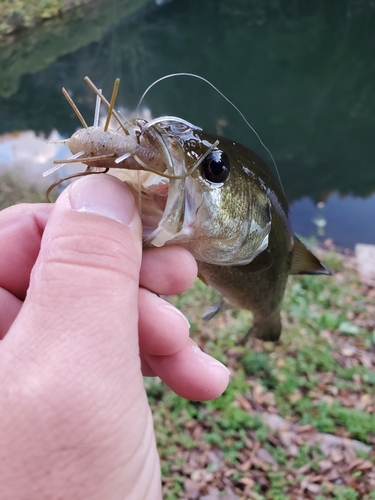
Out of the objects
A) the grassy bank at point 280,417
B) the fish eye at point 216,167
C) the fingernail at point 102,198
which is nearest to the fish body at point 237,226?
the fish eye at point 216,167

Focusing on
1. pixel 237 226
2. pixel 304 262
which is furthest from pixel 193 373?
pixel 304 262

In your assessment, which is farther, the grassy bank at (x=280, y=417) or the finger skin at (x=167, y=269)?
the grassy bank at (x=280, y=417)

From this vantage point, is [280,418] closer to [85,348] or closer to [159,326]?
[159,326]

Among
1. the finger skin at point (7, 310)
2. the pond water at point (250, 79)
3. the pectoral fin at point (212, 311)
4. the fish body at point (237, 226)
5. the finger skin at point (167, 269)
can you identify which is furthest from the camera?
the pond water at point (250, 79)

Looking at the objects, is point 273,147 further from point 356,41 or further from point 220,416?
Answer: point 356,41

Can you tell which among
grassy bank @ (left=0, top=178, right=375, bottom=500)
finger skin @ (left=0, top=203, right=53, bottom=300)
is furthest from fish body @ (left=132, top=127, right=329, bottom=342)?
grassy bank @ (left=0, top=178, right=375, bottom=500)

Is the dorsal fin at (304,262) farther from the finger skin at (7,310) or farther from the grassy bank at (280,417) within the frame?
the grassy bank at (280,417)
